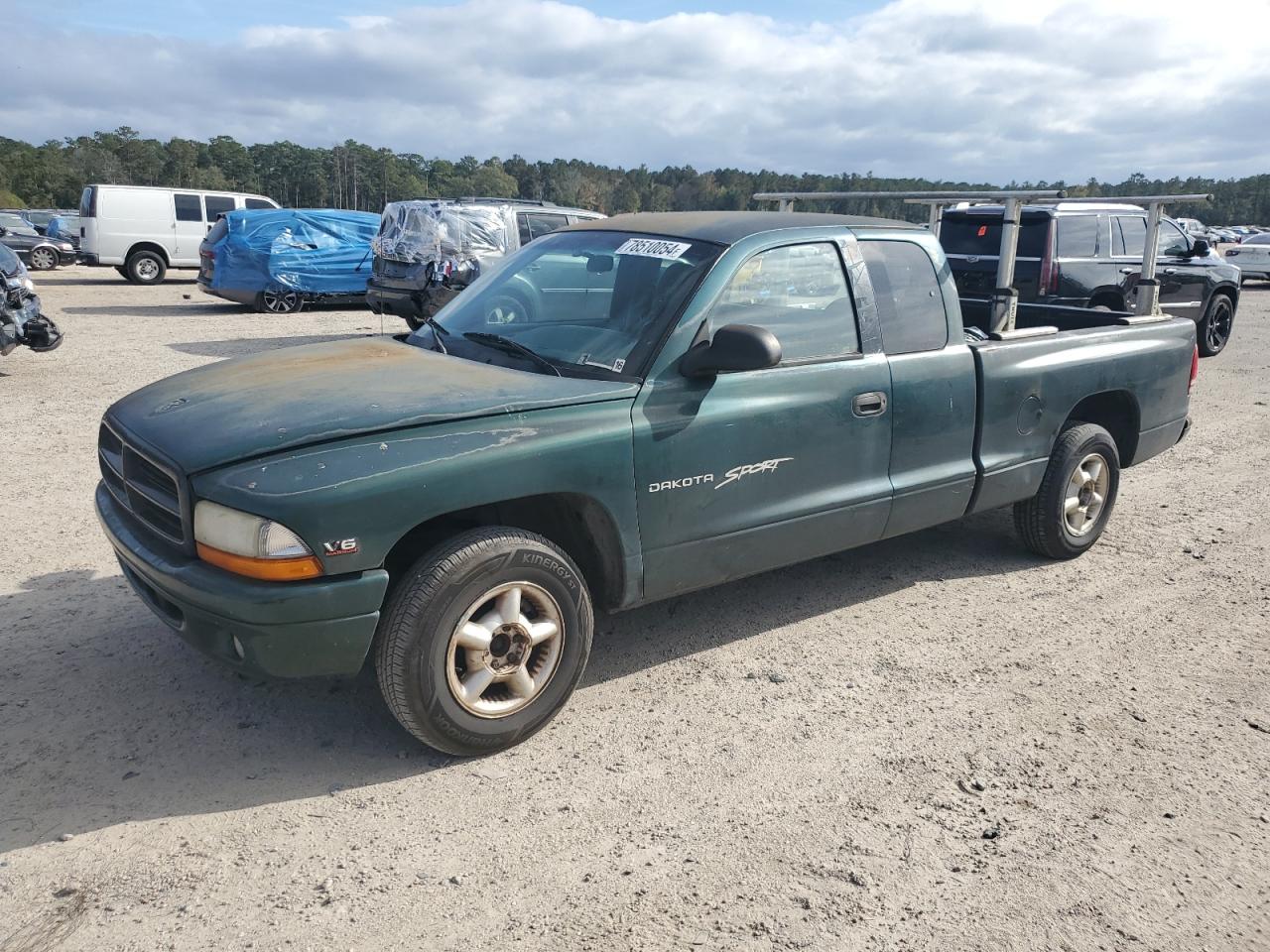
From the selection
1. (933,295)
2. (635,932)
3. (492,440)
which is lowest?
(635,932)

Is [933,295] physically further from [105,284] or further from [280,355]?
[105,284]

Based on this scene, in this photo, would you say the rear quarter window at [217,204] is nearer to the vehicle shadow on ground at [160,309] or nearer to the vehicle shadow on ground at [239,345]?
the vehicle shadow on ground at [160,309]

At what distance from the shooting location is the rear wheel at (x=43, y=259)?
25.9 meters

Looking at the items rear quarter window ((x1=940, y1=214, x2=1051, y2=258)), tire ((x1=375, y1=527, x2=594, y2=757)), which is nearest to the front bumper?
tire ((x1=375, y1=527, x2=594, y2=757))

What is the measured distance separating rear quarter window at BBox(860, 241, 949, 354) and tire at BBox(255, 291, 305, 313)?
1339 cm

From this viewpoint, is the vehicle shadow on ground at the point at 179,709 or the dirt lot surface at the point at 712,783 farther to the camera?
the vehicle shadow on ground at the point at 179,709

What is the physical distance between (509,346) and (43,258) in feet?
89.0

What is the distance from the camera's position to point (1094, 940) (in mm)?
2645

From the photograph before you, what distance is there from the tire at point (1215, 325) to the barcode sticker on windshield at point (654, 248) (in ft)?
38.7

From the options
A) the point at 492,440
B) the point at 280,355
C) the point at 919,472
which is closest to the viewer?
the point at 492,440

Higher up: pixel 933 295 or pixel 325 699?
pixel 933 295

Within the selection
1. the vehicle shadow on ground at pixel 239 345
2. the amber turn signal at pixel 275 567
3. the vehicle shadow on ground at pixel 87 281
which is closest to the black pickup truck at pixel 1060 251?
the vehicle shadow on ground at pixel 239 345

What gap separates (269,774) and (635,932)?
140cm

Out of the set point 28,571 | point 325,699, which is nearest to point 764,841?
point 325,699
